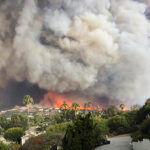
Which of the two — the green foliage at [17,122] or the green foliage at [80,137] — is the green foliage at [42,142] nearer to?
the green foliage at [80,137]

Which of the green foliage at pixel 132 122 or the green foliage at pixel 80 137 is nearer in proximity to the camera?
the green foliage at pixel 80 137

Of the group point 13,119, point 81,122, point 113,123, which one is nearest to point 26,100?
point 13,119

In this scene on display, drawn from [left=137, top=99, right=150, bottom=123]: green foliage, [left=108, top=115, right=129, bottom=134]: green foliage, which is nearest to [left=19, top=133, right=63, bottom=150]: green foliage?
[left=137, top=99, right=150, bottom=123]: green foliage

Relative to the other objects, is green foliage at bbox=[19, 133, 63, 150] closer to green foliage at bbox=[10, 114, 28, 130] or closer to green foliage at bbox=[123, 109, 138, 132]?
green foliage at bbox=[123, 109, 138, 132]

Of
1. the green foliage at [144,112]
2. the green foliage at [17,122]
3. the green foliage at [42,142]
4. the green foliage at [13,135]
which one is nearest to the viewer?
the green foliage at [42,142]

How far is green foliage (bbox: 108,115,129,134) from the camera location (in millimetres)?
62094

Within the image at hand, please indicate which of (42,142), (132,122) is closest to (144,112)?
(132,122)

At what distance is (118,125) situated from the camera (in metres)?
63.7

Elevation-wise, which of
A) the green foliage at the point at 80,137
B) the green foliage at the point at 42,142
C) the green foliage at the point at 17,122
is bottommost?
the green foliage at the point at 42,142

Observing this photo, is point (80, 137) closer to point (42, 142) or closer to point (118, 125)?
point (42, 142)

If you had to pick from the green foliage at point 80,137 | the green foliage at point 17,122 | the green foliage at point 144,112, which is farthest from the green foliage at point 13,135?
the green foliage at point 80,137

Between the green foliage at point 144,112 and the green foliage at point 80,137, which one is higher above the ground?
the green foliage at point 144,112

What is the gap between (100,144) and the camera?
34406 millimetres

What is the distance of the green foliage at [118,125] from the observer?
62.1m
